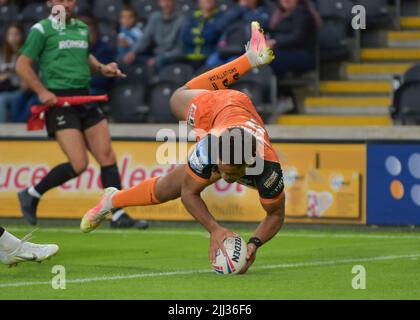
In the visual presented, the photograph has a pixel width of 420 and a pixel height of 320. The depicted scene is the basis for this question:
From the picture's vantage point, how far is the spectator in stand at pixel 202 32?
17312 millimetres

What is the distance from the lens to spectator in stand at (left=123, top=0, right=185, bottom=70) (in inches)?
701

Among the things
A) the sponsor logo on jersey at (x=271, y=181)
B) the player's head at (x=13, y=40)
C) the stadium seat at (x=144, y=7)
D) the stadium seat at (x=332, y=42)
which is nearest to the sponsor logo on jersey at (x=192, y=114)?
the sponsor logo on jersey at (x=271, y=181)

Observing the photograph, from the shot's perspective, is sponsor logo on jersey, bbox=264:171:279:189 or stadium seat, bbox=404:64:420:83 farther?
stadium seat, bbox=404:64:420:83

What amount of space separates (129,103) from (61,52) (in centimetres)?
380

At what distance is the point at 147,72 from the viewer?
698 inches

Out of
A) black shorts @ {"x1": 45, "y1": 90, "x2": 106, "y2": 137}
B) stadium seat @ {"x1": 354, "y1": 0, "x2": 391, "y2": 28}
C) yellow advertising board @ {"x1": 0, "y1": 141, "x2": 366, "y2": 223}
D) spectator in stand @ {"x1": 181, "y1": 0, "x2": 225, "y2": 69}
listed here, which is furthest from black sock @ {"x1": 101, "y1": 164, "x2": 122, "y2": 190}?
stadium seat @ {"x1": 354, "y1": 0, "x2": 391, "y2": 28}

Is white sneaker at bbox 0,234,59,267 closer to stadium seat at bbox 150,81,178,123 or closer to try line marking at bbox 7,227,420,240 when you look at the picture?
try line marking at bbox 7,227,420,240

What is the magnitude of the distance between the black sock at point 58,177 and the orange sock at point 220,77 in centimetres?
242

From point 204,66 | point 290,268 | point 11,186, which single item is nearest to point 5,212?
point 11,186

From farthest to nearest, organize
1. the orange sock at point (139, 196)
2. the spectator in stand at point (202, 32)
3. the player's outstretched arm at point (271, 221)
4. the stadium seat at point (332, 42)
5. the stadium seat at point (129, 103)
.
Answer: the stadium seat at point (332, 42) → the spectator in stand at point (202, 32) → the stadium seat at point (129, 103) → the orange sock at point (139, 196) → the player's outstretched arm at point (271, 221)

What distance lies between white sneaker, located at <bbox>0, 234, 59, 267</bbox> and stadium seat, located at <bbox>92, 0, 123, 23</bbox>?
387 inches

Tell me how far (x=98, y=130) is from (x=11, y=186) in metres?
2.30

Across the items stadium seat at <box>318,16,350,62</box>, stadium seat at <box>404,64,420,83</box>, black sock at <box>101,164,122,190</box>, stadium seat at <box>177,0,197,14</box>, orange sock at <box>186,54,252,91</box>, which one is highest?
stadium seat at <box>177,0,197,14</box>

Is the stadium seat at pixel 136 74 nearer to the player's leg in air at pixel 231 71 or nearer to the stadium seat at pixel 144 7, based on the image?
the stadium seat at pixel 144 7
